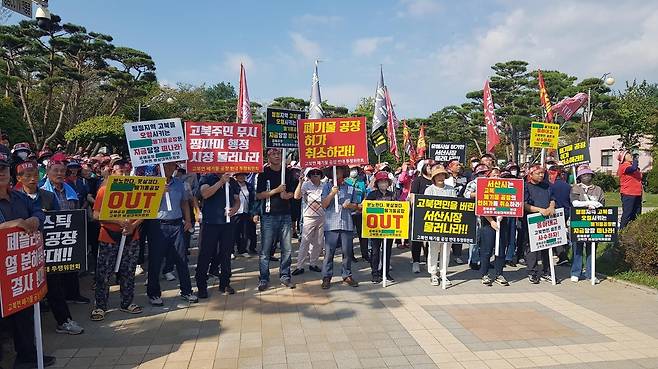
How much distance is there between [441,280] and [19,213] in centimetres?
Answer: 607

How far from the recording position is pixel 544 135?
11.0 m

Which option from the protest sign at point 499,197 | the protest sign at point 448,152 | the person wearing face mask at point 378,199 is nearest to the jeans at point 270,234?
the person wearing face mask at point 378,199

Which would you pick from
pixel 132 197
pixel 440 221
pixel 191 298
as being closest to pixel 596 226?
pixel 440 221

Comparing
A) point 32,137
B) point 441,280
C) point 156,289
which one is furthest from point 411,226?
point 32,137

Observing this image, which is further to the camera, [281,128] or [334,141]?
[281,128]

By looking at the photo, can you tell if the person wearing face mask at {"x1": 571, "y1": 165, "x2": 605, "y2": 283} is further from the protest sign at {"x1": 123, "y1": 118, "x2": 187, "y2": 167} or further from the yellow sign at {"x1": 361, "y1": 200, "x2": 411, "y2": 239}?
the protest sign at {"x1": 123, "y1": 118, "x2": 187, "y2": 167}

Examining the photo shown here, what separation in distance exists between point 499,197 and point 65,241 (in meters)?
6.25

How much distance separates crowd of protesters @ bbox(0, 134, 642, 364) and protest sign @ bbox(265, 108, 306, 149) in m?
0.25

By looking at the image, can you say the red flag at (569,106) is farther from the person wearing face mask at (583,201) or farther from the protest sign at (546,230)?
the protest sign at (546,230)

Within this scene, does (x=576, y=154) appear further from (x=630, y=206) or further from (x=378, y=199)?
(x=378, y=199)

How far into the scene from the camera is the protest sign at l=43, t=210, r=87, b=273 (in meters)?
5.00

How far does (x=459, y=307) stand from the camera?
20.9 ft

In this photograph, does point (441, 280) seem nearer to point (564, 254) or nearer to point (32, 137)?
point (564, 254)

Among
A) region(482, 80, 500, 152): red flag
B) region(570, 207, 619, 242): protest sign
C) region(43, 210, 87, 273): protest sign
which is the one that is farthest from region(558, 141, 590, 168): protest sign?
region(43, 210, 87, 273): protest sign
